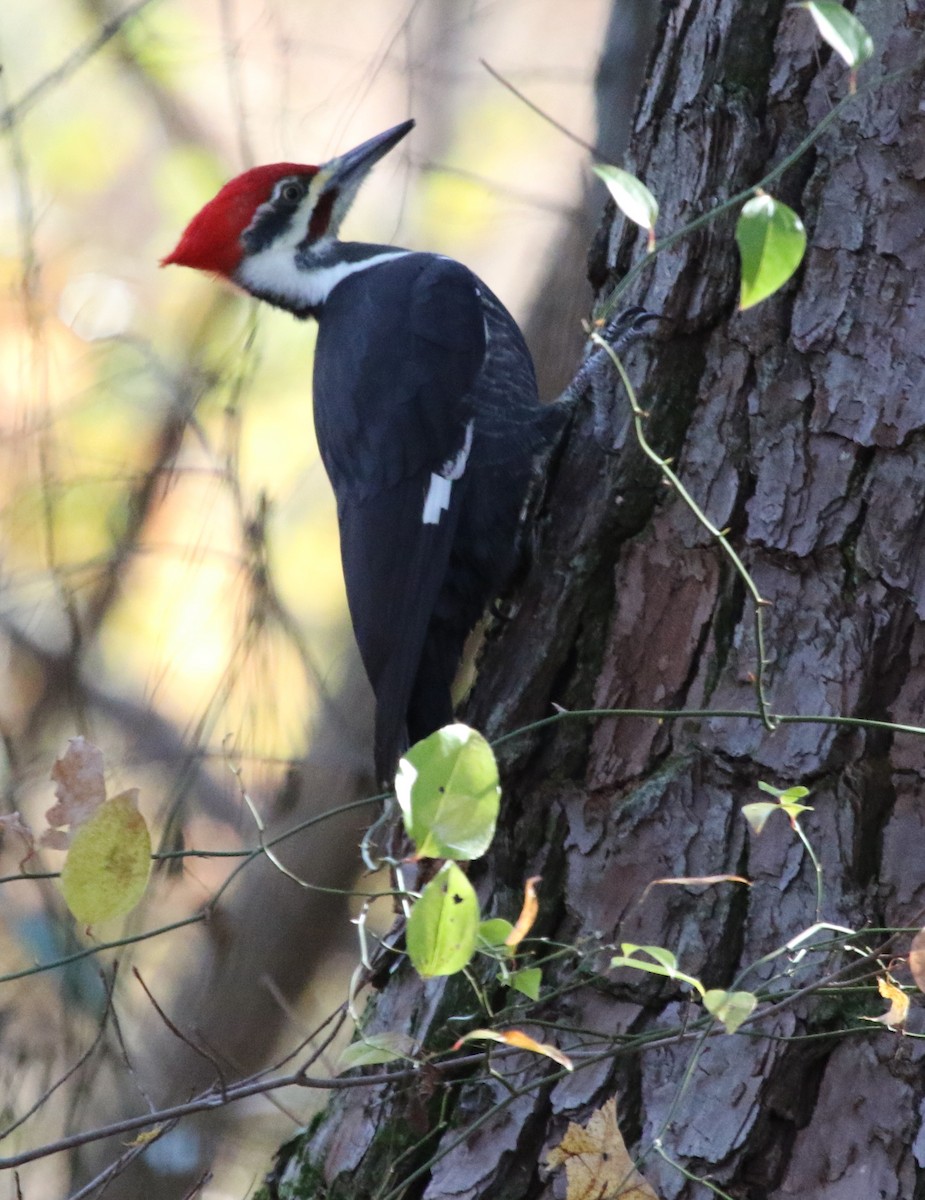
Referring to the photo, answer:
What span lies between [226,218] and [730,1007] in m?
2.14

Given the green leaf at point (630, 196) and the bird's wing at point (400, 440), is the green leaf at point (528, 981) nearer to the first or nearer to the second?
the green leaf at point (630, 196)

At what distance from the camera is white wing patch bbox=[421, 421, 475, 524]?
2238 millimetres

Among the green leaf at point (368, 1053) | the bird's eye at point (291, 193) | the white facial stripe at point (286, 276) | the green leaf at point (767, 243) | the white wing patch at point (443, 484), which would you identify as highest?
the bird's eye at point (291, 193)

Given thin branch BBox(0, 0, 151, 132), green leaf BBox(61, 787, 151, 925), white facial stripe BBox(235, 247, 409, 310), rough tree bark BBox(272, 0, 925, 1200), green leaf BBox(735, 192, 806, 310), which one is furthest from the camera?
white facial stripe BBox(235, 247, 409, 310)

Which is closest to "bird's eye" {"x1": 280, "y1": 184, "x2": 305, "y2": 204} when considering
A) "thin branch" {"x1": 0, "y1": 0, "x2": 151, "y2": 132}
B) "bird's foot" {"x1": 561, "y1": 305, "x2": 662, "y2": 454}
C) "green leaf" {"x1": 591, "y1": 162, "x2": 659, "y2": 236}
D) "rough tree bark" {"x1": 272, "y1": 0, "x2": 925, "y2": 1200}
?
"thin branch" {"x1": 0, "y1": 0, "x2": 151, "y2": 132}

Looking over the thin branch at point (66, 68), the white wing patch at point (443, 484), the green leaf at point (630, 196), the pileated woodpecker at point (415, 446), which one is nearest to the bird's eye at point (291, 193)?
the pileated woodpecker at point (415, 446)

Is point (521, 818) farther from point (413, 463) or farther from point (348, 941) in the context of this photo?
point (348, 941)

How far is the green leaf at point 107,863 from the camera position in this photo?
3.49 feet

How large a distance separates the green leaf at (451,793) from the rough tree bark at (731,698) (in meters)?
0.50

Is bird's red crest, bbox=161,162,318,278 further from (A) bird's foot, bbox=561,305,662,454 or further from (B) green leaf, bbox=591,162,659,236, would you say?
(B) green leaf, bbox=591,162,659,236

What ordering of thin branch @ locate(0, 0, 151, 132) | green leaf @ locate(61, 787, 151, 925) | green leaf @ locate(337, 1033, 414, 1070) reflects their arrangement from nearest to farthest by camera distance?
1. green leaf @ locate(61, 787, 151, 925)
2. green leaf @ locate(337, 1033, 414, 1070)
3. thin branch @ locate(0, 0, 151, 132)

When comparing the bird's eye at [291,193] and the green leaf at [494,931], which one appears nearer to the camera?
the green leaf at [494,931]

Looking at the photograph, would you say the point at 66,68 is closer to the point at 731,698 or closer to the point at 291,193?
the point at 291,193

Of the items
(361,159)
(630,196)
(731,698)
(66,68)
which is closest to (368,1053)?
(731,698)
